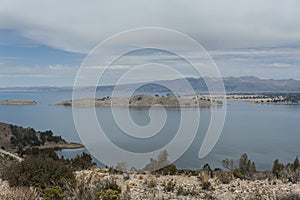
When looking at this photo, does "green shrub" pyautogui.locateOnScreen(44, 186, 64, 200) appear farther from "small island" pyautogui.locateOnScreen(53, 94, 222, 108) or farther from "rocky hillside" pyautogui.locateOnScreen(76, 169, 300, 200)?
"small island" pyautogui.locateOnScreen(53, 94, 222, 108)

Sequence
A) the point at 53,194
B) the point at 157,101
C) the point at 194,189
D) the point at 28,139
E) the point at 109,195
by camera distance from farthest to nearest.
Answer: the point at 157,101 → the point at 28,139 → the point at 194,189 → the point at 53,194 → the point at 109,195

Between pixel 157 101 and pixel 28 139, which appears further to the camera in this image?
pixel 157 101

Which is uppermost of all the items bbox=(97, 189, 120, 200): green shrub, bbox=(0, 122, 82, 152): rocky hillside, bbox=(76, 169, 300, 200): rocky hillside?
bbox=(97, 189, 120, 200): green shrub

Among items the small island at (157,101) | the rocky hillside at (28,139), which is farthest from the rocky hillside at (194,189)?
the rocky hillside at (28,139)

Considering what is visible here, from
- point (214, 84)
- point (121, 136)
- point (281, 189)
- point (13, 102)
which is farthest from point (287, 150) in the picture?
point (13, 102)

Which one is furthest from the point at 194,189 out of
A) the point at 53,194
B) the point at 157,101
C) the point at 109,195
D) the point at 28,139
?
the point at 157,101

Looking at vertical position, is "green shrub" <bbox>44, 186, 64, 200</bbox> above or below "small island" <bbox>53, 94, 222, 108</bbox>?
below

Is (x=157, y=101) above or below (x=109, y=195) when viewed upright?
above

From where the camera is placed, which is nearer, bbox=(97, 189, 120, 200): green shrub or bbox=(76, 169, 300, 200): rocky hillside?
bbox=(97, 189, 120, 200): green shrub

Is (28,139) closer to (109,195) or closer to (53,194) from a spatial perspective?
(53,194)

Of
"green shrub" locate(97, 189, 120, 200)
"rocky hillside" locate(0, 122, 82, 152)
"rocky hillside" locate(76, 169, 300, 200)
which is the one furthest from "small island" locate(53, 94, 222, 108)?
"rocky hillside" locate(0, 122, 82, 152)

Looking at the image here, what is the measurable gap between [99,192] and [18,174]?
2.47 metres

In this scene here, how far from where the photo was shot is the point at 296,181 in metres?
9.91

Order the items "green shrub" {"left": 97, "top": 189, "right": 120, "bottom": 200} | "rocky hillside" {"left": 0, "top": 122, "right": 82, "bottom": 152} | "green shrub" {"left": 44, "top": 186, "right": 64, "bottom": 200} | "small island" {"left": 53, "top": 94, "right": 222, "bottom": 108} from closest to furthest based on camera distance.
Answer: "green shrub" {"left": 97, "top": 189, "right": 120, "bottom": 200} < "green shrub" {"left": 44, "top": 186, "right": 64, "bottom": 200} < "small island" {"left": 53, "top": 94, "right": 222, "bottom": 108} < "rocky hillside" {"left": 0, "top": 122, "right": 82, "bottom": 152}
